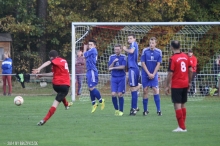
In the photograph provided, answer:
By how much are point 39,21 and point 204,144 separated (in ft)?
92.0

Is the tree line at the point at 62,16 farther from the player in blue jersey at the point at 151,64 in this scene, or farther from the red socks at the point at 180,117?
the red socks at the point at 180,117

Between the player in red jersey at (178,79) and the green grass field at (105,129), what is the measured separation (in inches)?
18.8

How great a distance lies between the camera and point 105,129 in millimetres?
13273

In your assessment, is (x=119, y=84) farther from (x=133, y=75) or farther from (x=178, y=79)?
(x=178, y=79)

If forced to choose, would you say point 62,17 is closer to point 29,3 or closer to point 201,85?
point 29,3

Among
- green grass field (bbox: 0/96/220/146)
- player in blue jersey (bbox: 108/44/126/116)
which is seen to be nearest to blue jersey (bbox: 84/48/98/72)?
player in blue jersey (bbox: 108/44/126/116)

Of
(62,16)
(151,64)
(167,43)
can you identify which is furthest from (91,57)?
(62,16)

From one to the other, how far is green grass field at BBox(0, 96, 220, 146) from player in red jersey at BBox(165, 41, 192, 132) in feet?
1.56

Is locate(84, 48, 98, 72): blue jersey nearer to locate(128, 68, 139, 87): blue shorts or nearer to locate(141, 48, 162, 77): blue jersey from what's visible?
locate(128, 68, 139, 87): blue shorts

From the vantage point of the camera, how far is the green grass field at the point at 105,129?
11281mm

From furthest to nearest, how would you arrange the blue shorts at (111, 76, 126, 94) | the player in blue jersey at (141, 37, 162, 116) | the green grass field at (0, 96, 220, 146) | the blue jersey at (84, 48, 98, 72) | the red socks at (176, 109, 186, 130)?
the blue jersey at (84, 48, 98, 72) < the blue shorts at (111, 76, 126, 94) < the player in blue jersey at (141, 37, 162, 116) < the red socks at (176, 109, 186, 130) < the green grass field at (0, 96, 220, 146)

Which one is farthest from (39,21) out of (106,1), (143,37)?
(143,37)

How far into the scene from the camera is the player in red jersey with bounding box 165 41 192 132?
1276 centimetres

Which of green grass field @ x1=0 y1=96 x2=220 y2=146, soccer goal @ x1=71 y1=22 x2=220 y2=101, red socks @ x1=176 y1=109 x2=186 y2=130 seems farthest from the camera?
soccer goal @ x1=71 y1=22 x2=220 y2=101
